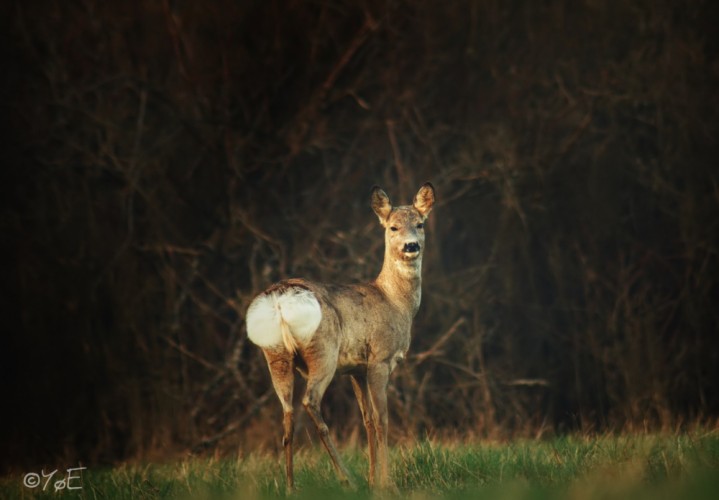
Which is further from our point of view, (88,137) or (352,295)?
(88,137)

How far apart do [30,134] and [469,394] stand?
18.5 ft

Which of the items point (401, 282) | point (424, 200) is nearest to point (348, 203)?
point (424, 200)

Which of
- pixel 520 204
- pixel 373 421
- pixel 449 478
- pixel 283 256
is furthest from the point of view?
pixel 520 204

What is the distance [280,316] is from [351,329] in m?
0.61

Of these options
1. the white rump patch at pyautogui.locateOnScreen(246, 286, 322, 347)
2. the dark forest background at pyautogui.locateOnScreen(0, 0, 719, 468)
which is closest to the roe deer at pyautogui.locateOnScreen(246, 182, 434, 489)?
the white rump patch at pyautogui.locateOnScreen(246, 286, 322, 347)

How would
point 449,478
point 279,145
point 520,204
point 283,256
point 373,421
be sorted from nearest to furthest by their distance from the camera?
1. point 449,478
2. point 373,421
3. point 283,256
4. point 279,145
5. point 520,204

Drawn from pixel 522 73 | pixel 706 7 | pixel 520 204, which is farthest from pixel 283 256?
pixel 706 7

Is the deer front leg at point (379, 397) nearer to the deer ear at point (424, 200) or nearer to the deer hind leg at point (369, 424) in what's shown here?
the deer hind leg at point (369, 424)

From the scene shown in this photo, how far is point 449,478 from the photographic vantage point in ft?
16.9

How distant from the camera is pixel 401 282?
6234mm

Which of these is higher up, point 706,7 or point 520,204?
point 706,7

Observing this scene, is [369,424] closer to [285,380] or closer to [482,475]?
[285,380]

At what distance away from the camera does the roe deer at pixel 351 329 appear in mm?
5168

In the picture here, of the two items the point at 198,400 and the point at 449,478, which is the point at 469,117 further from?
the point at 449,478
